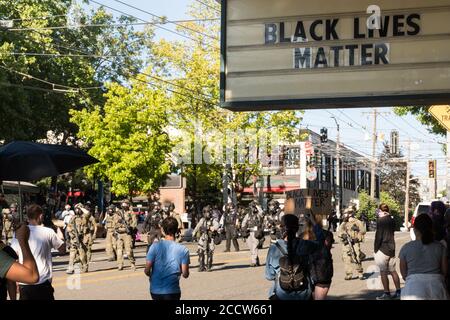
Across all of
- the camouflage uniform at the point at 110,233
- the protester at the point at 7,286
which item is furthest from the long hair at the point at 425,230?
the camouflage uniform at the point at 110,233

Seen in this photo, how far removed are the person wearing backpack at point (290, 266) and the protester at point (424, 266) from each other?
1.08 metres

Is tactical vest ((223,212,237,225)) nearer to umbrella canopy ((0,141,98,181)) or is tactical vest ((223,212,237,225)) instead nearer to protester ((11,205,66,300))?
protester ((11,205,66,300))

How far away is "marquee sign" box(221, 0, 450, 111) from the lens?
8461mm

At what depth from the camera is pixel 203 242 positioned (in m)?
22.8

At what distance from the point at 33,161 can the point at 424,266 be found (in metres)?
4.67

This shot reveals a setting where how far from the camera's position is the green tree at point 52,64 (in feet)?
135

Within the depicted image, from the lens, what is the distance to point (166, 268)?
352 inches

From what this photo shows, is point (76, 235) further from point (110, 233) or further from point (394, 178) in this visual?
point (394, 178)

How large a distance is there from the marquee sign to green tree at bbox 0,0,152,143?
28283mm

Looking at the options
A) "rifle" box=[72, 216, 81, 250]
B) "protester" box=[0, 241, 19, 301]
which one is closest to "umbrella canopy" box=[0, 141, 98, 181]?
"protester" box=[0, 241, 19, 301]

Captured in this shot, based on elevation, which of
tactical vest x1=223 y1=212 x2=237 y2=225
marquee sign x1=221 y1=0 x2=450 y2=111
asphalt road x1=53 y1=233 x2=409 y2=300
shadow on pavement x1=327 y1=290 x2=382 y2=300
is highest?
marquee sign x1=221 y1=0 x2=450 y2=111

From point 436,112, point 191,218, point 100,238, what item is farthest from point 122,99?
point 436,112

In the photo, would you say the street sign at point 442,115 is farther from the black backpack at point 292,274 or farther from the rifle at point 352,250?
the black backpack at point 292,274

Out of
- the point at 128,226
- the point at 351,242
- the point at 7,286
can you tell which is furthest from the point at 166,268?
the point at 128,226
